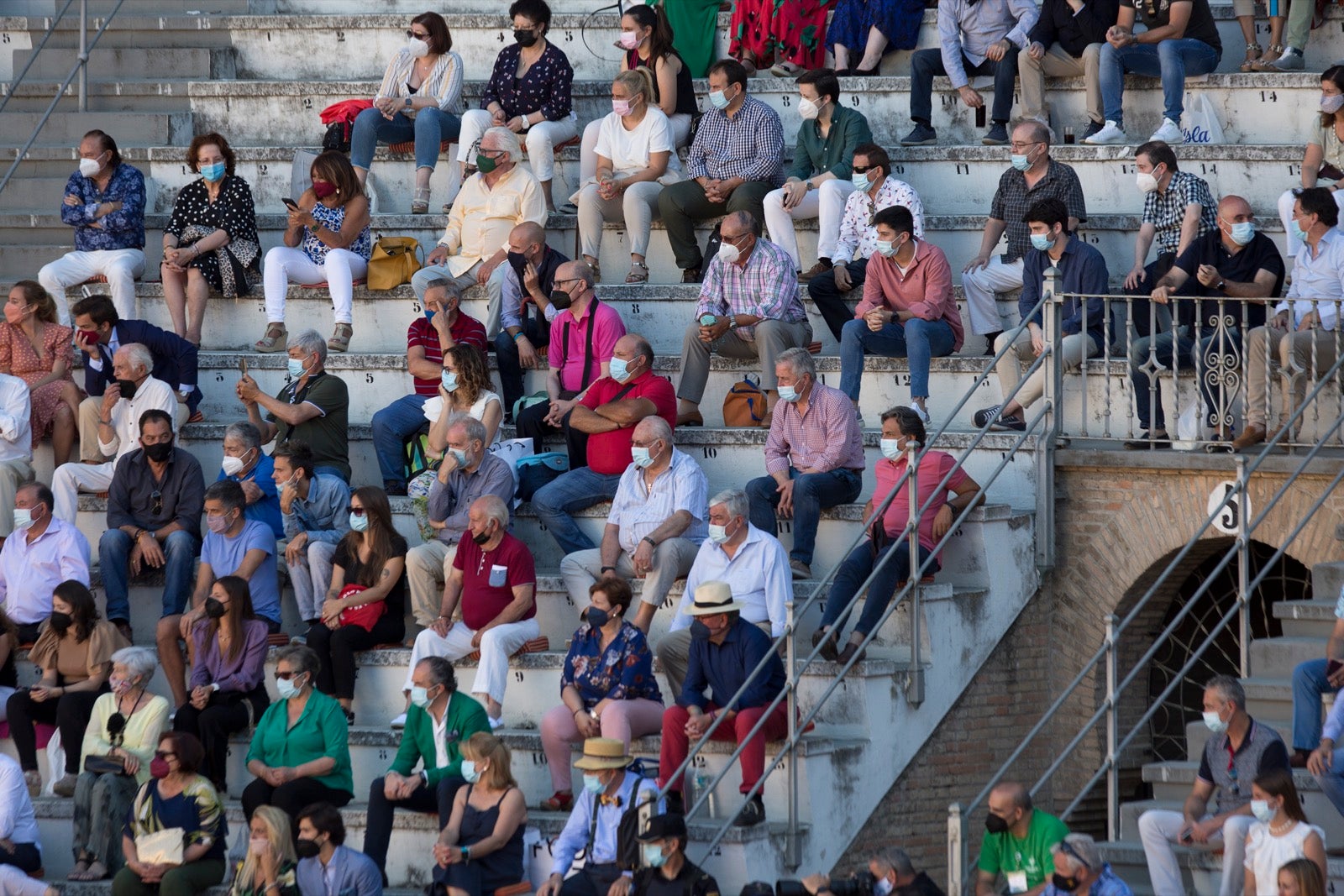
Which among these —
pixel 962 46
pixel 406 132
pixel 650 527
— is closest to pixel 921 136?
pixel 962 46

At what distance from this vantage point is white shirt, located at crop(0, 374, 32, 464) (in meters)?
13.3

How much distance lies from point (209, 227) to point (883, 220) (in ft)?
14.7

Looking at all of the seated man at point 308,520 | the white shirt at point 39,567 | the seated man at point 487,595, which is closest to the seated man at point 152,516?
the white shirt at point 39,567

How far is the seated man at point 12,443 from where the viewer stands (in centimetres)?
1316

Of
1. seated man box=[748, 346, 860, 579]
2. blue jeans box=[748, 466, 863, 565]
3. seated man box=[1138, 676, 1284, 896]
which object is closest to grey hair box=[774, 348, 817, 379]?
seated man box=[748, 346, 860, 579]

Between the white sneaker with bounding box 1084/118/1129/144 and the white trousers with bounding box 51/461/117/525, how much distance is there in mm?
6432

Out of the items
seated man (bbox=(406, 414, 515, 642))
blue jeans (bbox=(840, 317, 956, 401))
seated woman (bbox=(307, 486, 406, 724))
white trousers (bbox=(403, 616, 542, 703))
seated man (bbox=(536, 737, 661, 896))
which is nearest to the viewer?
seated man (bbox=(536, 737, 661, 896))

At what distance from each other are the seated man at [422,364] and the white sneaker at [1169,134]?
445 centimetres

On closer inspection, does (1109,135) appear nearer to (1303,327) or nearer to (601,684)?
(1303,327)

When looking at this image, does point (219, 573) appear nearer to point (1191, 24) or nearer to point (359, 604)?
point (359, 604)

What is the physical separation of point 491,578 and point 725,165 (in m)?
3.72

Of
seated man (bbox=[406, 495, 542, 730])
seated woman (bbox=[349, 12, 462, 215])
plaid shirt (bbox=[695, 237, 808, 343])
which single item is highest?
seated woman (bbox=[349, 12, 462, 215])

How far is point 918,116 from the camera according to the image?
1502 cm

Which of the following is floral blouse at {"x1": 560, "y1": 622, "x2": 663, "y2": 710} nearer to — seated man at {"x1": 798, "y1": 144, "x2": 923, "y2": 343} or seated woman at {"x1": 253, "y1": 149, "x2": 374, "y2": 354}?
seated man at {"x1": 798, "y1": 144, "x2": 923, "y2": 343}
